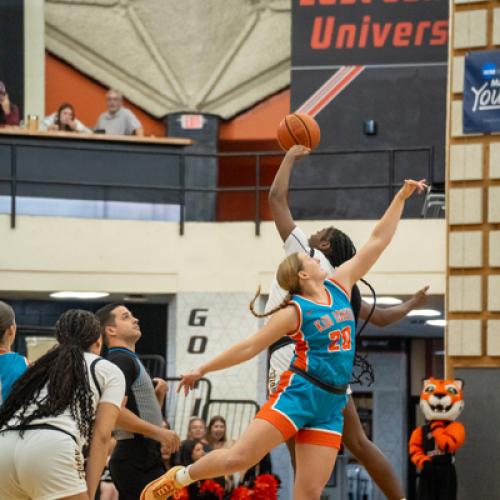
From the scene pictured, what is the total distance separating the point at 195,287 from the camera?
17469mm

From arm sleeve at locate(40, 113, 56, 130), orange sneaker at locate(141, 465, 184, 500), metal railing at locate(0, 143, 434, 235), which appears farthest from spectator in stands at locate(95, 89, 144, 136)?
orange sneaker at locate(141, 465, 184, 500)

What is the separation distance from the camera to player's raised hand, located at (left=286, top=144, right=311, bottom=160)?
785cm

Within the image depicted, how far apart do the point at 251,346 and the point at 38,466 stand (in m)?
1.21

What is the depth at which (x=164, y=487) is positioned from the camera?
713cm

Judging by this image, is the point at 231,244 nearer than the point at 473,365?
No

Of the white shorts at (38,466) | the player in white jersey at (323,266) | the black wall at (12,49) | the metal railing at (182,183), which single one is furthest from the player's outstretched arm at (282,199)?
the black wall at (12,49)

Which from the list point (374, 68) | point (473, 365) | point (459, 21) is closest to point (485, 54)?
point (459, 21)

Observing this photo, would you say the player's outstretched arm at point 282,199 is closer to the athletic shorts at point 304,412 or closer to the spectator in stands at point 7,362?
the athletic shorts at point 304,412

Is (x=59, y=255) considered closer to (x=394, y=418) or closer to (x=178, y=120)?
(x=178, y=120)

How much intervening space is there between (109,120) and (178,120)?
199 centimetres

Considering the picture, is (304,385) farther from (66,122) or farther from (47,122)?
(47,122)

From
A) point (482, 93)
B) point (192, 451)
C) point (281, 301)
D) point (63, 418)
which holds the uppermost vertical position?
point (482, 93)

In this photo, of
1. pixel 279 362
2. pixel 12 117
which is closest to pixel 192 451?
pixel 12 117

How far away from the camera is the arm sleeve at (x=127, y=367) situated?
777cm
